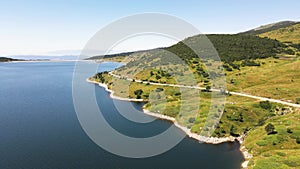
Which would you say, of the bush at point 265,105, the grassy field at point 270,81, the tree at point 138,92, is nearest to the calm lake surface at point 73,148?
the bush at point 265,105

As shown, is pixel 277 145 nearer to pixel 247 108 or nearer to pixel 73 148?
pixel 247 108

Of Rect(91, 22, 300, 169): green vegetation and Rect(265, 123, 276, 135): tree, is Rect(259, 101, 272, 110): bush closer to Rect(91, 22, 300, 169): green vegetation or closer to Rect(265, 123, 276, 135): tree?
Rect(91, 22, 300, 169): green vegetation

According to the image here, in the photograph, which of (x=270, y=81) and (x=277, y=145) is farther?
(x=270, y=81)

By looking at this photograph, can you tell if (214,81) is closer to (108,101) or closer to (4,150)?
(108,101)

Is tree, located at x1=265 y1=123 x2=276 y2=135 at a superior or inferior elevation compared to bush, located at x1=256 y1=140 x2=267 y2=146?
superior

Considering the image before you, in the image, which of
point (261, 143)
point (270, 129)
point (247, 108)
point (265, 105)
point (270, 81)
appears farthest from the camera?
point (270, 81)

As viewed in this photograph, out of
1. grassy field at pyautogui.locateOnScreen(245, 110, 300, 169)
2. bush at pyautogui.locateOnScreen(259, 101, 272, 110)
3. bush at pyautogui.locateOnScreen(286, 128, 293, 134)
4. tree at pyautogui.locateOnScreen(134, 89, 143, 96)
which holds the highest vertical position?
tree at pyautogui.locateOnScreen(134, 89, 143, 96)

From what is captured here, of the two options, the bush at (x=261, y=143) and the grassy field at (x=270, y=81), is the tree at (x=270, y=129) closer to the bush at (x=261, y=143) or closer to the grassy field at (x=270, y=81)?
the bush at (x=261, y=143)

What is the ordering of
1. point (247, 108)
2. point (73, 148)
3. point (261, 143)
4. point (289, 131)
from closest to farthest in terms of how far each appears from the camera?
point (261, 143), point (73, 148), point (289, 131), point (247, 108)

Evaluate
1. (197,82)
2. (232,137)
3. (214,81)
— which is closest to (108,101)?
(197,82)

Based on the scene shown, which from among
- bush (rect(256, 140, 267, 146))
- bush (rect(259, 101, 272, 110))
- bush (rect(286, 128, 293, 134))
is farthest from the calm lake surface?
bush (rect(259, 101, 272, 110))

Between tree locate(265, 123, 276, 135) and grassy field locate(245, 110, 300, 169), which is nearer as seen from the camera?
grassy field locate(245, 110, 300, 169)

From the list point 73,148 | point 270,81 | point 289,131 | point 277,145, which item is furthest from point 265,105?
point 73,148
